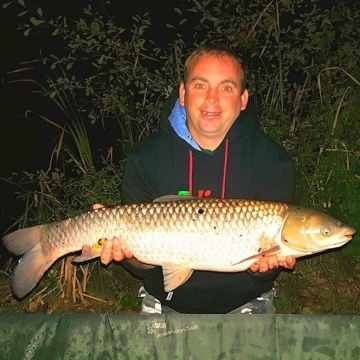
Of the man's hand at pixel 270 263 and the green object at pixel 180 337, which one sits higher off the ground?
the man's hand at pixel 270 263

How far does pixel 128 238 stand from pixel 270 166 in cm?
62

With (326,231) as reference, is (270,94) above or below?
above

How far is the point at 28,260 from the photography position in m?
2.10

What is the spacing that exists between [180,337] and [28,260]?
2.05ft

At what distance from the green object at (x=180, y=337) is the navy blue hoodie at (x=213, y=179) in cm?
32

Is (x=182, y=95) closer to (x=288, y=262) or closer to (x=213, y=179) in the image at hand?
(x=213, y=179)

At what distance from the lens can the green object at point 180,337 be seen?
1874mm

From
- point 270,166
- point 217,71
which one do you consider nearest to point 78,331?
point 270,166

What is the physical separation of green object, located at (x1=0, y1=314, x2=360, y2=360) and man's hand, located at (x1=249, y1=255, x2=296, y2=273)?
196 mm

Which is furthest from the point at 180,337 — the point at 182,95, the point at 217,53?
the point at 217,53

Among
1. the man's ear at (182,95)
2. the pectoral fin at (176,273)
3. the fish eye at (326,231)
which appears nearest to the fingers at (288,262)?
the fish eye at (326,231)

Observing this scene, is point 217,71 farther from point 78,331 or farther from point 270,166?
point 78,331

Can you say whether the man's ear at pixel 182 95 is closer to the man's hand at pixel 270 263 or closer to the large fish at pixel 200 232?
the large fish at pixel 200 232

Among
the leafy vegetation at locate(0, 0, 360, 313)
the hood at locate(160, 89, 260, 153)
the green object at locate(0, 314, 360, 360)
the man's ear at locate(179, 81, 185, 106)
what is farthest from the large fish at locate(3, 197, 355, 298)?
the leafy vegetation at locate(0, 0, 360, 313)
